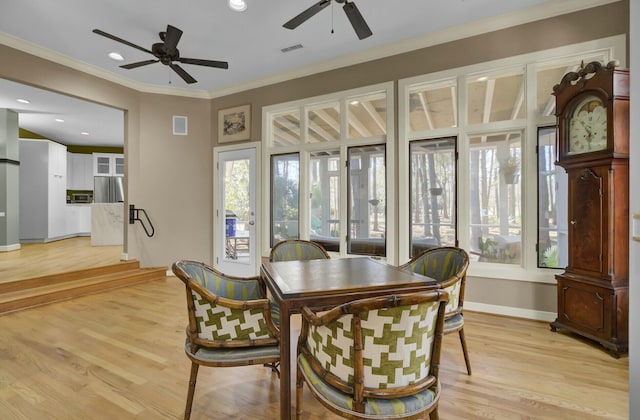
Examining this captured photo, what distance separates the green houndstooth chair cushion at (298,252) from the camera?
2977 mm

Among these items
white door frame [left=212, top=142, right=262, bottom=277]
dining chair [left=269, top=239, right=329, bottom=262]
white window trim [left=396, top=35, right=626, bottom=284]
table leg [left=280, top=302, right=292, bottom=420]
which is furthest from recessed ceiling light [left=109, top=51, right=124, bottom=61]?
table leg [left=280, top=302, right=292, bottom=420]

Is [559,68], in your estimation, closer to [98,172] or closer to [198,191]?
[198,191]

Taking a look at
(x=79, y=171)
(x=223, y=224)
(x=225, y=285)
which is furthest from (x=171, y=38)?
(x=79, y=171)

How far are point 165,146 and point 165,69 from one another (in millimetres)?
1314

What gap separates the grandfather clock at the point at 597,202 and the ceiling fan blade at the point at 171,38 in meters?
3.79

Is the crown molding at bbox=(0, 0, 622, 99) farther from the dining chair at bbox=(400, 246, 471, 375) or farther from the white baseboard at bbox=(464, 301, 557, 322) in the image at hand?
the white baseboard at bbox=(464, 301, 557, 322)

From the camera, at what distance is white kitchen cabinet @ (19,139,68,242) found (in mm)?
7477

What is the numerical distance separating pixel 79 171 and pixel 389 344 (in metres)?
11.5

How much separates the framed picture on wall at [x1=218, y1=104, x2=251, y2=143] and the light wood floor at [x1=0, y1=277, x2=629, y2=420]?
10.6ft

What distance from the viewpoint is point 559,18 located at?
325 cm

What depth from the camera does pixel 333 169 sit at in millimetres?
4602

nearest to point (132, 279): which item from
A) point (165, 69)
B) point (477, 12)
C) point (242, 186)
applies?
point (242, 186)

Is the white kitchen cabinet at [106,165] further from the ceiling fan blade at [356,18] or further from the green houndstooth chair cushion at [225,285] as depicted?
the green houndstooth chair cushion at [225,285]

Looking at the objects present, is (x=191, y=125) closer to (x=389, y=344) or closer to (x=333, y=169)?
(x=333, y=169)
